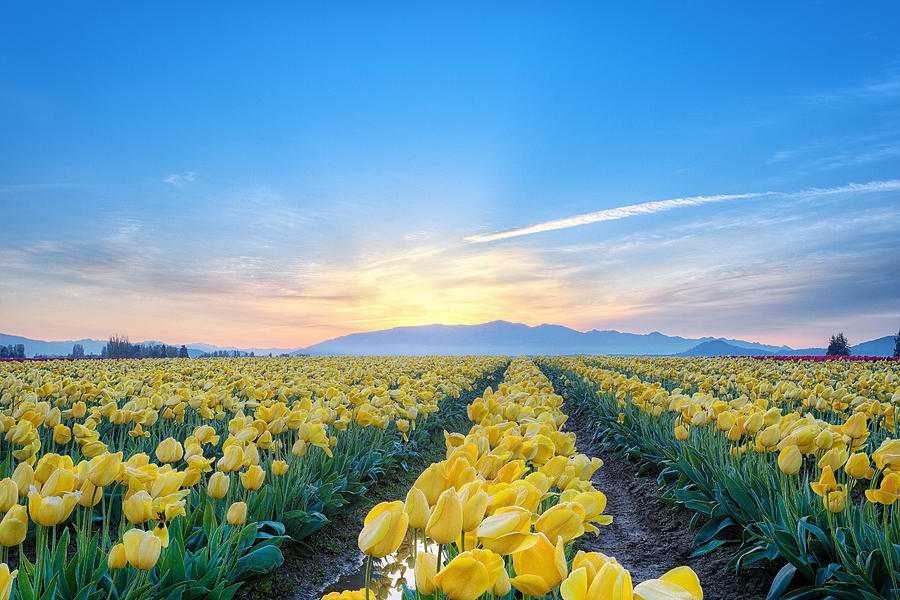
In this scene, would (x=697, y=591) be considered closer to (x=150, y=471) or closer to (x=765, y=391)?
(x=150, y=471)

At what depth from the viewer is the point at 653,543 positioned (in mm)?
5594

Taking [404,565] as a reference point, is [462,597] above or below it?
above

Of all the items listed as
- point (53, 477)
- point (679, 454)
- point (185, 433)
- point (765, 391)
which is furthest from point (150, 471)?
point (765, 391)

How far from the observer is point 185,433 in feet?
22.0

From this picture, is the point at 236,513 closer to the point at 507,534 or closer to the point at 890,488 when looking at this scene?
the point at 507,534

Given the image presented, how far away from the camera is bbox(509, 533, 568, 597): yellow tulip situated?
119 centimetres

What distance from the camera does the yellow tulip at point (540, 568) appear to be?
3.92 ft

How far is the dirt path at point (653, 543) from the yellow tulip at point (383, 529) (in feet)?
12.7

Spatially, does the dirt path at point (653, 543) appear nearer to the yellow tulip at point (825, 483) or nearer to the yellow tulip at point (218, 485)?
the yellow tulip at point (825, 483)

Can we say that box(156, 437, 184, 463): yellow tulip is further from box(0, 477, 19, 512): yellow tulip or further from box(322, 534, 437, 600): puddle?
box(322, 534, 437, 600): puddle

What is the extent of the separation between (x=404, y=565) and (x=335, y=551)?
36.4 inches

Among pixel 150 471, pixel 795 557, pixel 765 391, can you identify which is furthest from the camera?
pixel 765 391

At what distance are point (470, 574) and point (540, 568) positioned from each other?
6.3 inches

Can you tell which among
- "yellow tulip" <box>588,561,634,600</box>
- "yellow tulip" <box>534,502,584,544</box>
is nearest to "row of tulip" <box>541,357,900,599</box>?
"yellow tulip" <box>534,502,584,544</box>
